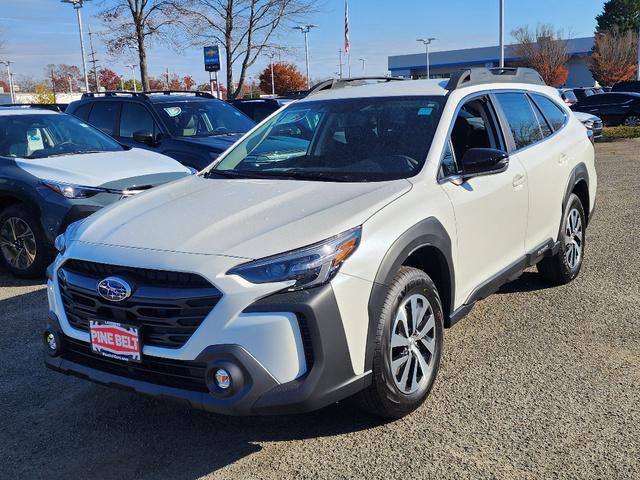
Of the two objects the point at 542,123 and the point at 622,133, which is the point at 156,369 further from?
the point at 622,133

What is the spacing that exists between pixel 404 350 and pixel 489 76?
241 cm

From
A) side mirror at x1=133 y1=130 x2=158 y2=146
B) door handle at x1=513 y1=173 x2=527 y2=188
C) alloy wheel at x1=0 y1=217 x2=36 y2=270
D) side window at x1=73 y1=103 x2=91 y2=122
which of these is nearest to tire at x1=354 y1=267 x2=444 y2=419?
door handle at x1=513 y1=173 x2=527 y2=188

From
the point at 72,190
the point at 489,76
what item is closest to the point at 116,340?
the point at 489,76

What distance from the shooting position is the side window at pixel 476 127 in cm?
431

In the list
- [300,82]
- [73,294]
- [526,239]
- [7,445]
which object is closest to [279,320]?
[73,294]

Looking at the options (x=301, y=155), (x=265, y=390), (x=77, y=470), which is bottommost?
(x=77, y=470)

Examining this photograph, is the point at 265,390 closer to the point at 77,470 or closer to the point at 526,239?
the point at 77,470

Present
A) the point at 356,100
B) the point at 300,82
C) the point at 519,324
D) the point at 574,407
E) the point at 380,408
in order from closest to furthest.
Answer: the point at 380,408
the point at 574,407
the point at 356,100
the point at 519,324
the point at 300,82

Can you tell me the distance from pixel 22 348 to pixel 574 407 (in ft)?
12.1

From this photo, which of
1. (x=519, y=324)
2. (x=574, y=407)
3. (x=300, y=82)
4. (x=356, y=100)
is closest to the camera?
(x=574, y=407)

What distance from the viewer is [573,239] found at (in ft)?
18.6

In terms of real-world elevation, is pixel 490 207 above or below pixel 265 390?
above

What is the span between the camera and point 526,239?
4.70 metres

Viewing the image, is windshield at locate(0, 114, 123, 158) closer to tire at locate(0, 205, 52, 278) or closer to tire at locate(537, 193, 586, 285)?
tire at locate(0, 205, 52, 278)
